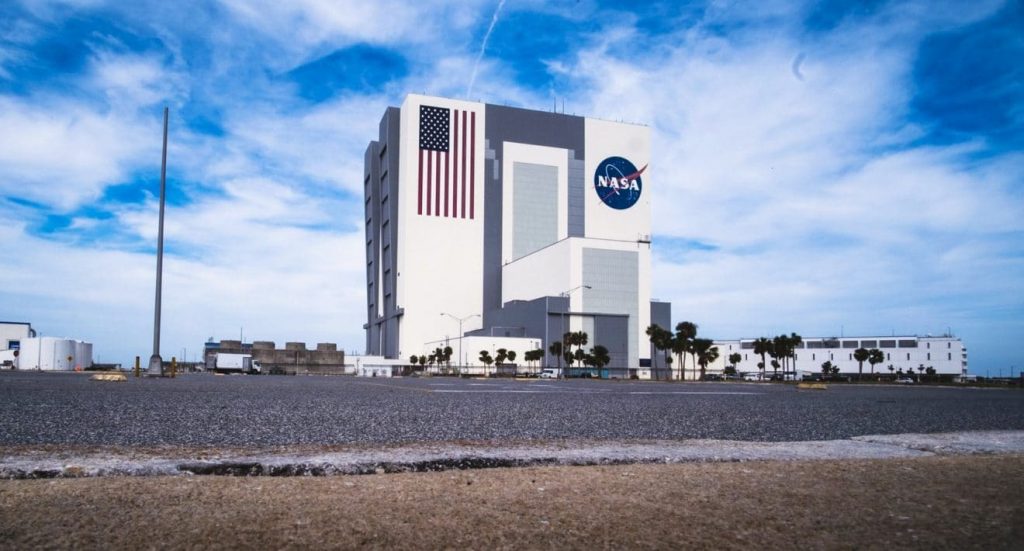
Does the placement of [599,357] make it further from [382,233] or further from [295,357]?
[295,357]

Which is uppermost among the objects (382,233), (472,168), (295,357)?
(472,168)

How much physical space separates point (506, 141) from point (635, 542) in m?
108

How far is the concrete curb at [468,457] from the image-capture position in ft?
11.7

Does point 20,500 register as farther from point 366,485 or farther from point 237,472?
point 366,485

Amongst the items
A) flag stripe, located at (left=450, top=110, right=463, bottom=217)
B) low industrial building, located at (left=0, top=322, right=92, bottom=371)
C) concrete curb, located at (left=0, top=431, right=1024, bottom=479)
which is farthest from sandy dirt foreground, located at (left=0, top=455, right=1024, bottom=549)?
flag stripe, located at (left=450, top=110, right=463, bottom=217)

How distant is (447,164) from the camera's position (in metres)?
104

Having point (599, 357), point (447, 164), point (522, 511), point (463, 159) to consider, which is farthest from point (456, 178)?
point (522, 511)

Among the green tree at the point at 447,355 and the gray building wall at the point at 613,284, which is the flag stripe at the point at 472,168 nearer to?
the green tree at the point at 447,355

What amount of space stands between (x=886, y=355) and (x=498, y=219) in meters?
80.3

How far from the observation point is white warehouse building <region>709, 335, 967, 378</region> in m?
127

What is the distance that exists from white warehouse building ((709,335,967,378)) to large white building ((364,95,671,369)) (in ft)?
108

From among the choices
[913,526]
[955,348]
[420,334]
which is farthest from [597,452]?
[955,348]

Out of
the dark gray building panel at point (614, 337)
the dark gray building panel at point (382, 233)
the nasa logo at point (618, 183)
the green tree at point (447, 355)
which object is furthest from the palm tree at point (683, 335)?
the dark gray building panel at point (382, 233)

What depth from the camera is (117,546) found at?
2.21m
